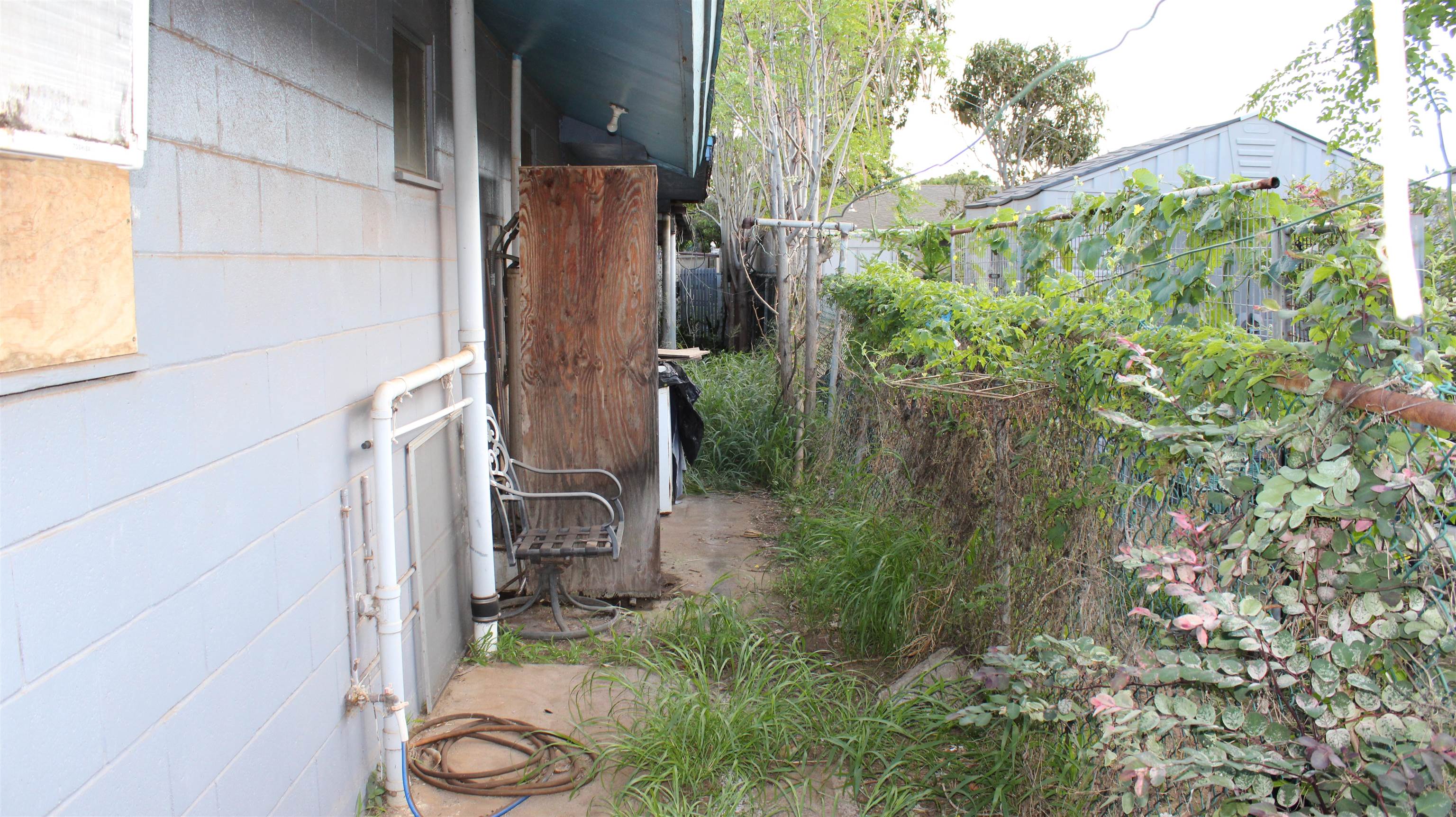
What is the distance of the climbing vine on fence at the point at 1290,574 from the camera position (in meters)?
1.71

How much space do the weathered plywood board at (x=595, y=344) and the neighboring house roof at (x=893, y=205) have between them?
10196 millimetres

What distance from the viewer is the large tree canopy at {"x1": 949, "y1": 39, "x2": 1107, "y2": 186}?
26328 mm

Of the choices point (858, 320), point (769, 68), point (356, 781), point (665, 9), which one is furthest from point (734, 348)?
point (356, 781)

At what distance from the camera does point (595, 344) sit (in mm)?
5000

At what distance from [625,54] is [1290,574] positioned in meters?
3.98

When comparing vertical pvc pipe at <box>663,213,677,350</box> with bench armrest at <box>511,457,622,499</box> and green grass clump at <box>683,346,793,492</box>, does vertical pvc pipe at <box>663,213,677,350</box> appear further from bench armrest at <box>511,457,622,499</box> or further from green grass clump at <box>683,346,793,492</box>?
bench armrest at <box>511,457,622,499</box>

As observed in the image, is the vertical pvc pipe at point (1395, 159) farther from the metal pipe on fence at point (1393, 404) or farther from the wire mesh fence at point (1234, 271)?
the wire mesh fence at point (1234, 271)

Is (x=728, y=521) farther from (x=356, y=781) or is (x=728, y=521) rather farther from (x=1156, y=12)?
(x=1156, y=12)

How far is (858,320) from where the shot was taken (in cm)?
698

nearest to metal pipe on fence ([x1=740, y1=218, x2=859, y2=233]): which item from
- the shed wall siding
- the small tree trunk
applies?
the small tree trunk

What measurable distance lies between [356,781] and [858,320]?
4.83 metres

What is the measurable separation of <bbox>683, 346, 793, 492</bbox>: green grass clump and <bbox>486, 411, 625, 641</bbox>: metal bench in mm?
2660

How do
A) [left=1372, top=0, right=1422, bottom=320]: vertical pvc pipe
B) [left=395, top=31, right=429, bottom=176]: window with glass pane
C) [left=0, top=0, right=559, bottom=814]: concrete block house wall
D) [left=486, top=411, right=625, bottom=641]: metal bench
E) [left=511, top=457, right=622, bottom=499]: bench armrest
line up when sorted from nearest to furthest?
[left=1372, top=0, right=1422, bottom=320]: vertical pvc pipe, [left=0, top=0, right=559, bottom=814]: concrete block house wall, [left=395, top=31, right=429, bottom=176]: window with glass pane, [left=486, top=411, right=625, bottom=641]: metal bench, [left=511, top=457, right=622, bottom=499]: bench armrest

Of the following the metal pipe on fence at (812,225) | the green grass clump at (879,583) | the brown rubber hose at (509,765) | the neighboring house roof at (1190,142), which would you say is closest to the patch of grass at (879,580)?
the green grass clump at (879,583)
